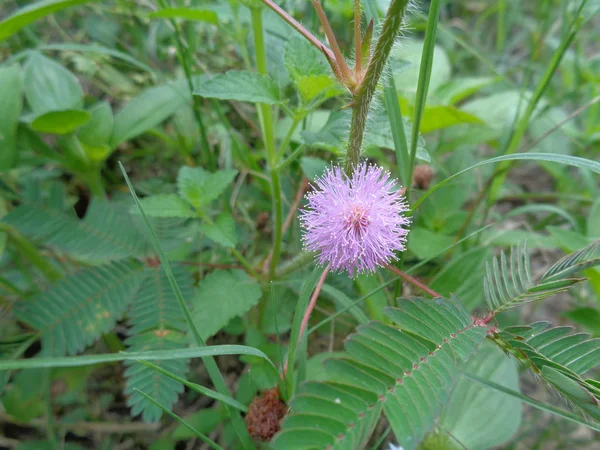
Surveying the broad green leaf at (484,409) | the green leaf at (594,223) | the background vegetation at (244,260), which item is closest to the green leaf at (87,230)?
the background vegetation at (244,260)

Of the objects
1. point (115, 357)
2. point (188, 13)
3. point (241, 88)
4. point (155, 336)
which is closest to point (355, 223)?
point (241, 88)

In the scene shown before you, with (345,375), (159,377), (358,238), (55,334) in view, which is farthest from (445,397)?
(55,334)

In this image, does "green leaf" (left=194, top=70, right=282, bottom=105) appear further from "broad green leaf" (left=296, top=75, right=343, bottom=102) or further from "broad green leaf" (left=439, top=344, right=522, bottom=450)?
"broad green leaf" (left=439, top=344, right=522, bottom=450)

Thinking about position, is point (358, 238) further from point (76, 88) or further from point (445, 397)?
point (76, 88)

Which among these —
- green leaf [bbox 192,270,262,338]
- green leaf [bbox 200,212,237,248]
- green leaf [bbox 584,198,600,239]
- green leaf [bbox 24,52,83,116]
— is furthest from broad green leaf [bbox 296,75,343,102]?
green leaf [bbox 584,198,600,239]

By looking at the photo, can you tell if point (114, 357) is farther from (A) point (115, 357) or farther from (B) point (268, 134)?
(B) point (268, 134)

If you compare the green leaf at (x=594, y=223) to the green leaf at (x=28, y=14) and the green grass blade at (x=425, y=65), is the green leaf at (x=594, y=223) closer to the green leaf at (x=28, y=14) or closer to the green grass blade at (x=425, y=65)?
the green grass blade at (x=425, y=65)
